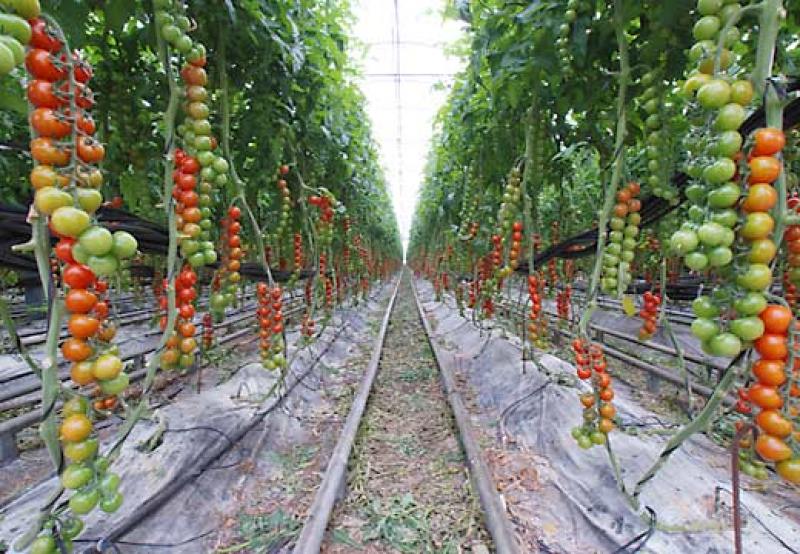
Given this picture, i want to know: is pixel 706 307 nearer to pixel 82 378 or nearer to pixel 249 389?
pixel 82 378

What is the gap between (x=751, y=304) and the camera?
89cm

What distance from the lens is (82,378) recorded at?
0.93 m

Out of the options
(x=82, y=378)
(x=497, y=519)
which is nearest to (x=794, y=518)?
(x=497, y=519)

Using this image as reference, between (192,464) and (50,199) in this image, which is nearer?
(50,199)

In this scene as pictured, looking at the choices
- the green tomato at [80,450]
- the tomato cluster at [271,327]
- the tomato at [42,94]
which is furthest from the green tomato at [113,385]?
the tomato cluster at [271,327]

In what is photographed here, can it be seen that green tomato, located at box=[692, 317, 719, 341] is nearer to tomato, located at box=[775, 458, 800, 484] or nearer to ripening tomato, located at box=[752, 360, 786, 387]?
ripening tomato, located at box=[752, 360, 786, 387]

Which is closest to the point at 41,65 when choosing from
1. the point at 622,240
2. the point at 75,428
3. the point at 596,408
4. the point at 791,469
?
the point at 75,428

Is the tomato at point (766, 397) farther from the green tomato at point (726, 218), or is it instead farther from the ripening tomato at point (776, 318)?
the green tomato at point (726, 218)

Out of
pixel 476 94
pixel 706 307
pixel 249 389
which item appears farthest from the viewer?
pixel 476 94

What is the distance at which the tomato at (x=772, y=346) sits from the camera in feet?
2.91

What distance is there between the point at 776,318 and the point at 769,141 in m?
0.36

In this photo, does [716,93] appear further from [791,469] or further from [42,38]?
[42,38]

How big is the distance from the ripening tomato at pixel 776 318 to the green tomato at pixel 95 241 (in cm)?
133

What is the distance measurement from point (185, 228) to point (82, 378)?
0.70 m
